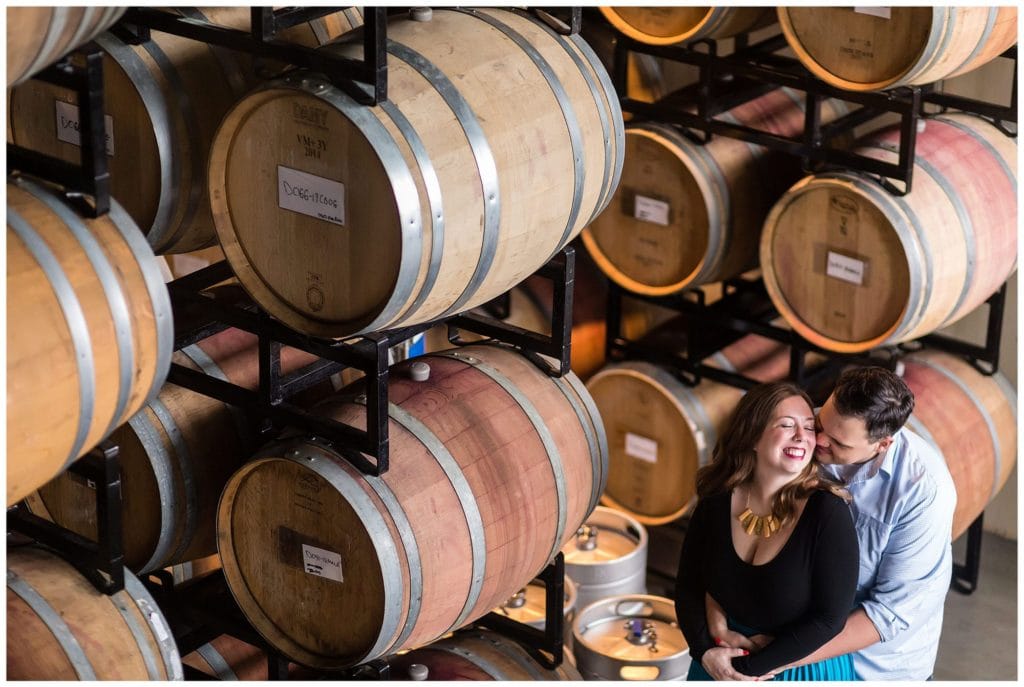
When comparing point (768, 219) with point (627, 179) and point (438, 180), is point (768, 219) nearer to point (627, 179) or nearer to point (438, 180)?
point (627, 179)

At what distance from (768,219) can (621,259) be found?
0.67 m

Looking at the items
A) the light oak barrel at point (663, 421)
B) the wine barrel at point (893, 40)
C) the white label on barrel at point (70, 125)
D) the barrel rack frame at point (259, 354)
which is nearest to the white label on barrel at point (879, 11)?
the wine barrel at point (893, 40)

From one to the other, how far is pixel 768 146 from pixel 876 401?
178cm

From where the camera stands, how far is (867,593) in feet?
13.5

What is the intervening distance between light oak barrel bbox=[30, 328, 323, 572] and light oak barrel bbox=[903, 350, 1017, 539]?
109 inches

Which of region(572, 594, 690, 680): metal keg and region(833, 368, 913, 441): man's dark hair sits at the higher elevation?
region(833, 368, 913, 441): man's dark hair

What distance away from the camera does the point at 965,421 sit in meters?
5.80

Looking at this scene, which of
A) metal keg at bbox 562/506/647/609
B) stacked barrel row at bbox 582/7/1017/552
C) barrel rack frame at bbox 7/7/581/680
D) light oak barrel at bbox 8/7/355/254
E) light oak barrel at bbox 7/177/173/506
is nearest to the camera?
light oak barrel at bbox 7/177/173/506

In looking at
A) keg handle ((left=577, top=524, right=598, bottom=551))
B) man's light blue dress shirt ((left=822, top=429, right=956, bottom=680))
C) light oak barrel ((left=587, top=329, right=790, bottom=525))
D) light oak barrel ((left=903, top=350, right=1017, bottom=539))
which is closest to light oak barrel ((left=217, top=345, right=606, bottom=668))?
man's light blue dress shirt ((left=822, top=429, right=956, bottom=680))

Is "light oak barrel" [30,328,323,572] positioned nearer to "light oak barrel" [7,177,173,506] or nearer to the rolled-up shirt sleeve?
"light oak barrel" [7,177,173,506]

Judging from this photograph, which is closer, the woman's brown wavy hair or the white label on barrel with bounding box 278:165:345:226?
the white label on barrel with bounding box 278:165:345:226

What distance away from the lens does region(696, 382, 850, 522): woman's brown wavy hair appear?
3.89 metres

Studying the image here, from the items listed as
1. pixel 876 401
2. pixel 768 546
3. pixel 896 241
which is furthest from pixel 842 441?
pixel 896 241

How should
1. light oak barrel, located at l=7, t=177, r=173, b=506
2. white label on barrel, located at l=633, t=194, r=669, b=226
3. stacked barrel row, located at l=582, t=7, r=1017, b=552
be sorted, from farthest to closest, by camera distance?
A: white label on barrel, located at l=633, t=194, r=669, b=226 < stacked barrel row, located at l=582, t=7, r=1017, b=552 < light oak barrel, located at l=7, t=177, r=173, b=506
